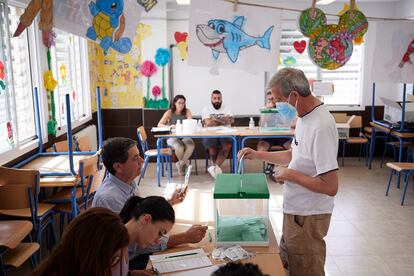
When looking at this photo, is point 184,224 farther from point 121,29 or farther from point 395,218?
point 395,218

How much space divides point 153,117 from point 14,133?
334cm

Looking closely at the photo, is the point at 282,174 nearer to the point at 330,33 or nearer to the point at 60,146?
the point at 330,33

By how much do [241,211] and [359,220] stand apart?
9.00ft

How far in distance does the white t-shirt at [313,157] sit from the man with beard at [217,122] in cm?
428

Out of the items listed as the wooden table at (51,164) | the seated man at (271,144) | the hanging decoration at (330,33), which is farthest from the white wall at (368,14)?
the hanging decoration at (330,33)

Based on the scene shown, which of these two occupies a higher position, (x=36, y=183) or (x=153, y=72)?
(x=153, y=72)

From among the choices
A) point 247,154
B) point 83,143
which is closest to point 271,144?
point 83,143

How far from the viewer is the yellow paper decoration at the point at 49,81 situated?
15.2 ft

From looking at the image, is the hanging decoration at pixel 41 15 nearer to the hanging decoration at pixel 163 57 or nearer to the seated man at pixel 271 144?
the seated man at pixel 271 144

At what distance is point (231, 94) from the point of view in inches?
290

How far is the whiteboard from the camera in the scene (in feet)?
23.9

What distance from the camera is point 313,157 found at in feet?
6.68

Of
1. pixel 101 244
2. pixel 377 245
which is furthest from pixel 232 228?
pixel 377 245

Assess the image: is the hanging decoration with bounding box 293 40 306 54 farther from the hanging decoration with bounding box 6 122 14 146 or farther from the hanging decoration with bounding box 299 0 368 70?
the hanging decoration with bounding box 6 122 14 146
